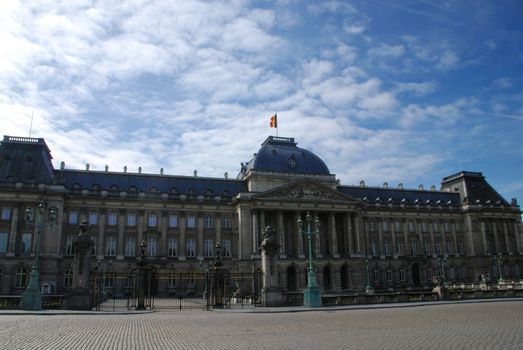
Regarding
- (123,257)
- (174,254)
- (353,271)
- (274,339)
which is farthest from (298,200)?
(274,339)

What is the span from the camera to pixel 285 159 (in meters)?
78.3

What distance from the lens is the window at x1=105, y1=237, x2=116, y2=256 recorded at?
6738 centimetres

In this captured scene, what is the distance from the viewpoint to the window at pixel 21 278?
198 ft

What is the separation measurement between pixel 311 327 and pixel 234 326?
12.3ft

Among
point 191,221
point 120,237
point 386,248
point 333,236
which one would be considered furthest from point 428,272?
point 120,237

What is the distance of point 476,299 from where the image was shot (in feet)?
145

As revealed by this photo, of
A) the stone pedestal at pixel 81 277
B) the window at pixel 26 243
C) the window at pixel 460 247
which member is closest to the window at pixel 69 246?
the window at pixel 26 243

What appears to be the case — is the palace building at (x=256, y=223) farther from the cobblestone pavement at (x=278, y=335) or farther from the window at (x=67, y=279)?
the cobblestone pavement at (x=278, y=335)

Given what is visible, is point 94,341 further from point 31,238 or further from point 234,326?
point 31,238

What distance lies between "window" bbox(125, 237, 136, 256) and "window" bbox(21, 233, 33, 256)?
13012 mm

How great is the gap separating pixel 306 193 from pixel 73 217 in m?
36.2

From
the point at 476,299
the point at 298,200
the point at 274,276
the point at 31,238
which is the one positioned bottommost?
the point at 476,299

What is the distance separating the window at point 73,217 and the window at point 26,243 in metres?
5.98

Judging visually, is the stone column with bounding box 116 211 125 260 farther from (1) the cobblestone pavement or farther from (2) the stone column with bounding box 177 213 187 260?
(1) the cobblestone pavement
